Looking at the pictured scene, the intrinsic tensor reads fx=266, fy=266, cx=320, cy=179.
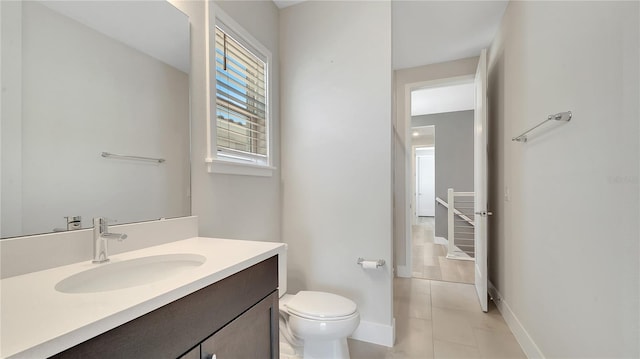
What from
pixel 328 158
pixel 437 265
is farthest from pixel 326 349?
pixel 437 265

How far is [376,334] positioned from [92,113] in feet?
6.61

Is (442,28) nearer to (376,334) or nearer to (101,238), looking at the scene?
(376,334)

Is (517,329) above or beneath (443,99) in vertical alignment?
beneath

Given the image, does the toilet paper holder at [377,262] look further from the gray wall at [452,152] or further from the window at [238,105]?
the gray wall at [452,152]

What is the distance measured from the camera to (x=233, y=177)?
1.63 m

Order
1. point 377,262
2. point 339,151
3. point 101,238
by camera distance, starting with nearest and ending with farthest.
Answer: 1. point 101,238
2. point 377,262
3. point 339,151

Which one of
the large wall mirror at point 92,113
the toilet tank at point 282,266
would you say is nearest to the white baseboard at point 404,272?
the toilet tank at point 282,266

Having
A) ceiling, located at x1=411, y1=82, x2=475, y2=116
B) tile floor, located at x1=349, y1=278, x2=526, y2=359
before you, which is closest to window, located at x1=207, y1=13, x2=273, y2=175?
tile floor, located at x1=349, y1=278, x2=526, y2=359

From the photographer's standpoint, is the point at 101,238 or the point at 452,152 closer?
the point at 101,238

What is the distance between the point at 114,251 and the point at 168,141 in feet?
1.73

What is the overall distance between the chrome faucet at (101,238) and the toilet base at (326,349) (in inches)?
44.6

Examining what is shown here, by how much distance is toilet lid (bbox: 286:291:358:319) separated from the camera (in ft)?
4.72

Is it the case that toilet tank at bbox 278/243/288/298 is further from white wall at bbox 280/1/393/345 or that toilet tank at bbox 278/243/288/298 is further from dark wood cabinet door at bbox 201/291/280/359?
white wall at bbox 280/1/393/345

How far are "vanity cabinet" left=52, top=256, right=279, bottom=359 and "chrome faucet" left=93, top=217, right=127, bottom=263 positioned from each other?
391 mm
